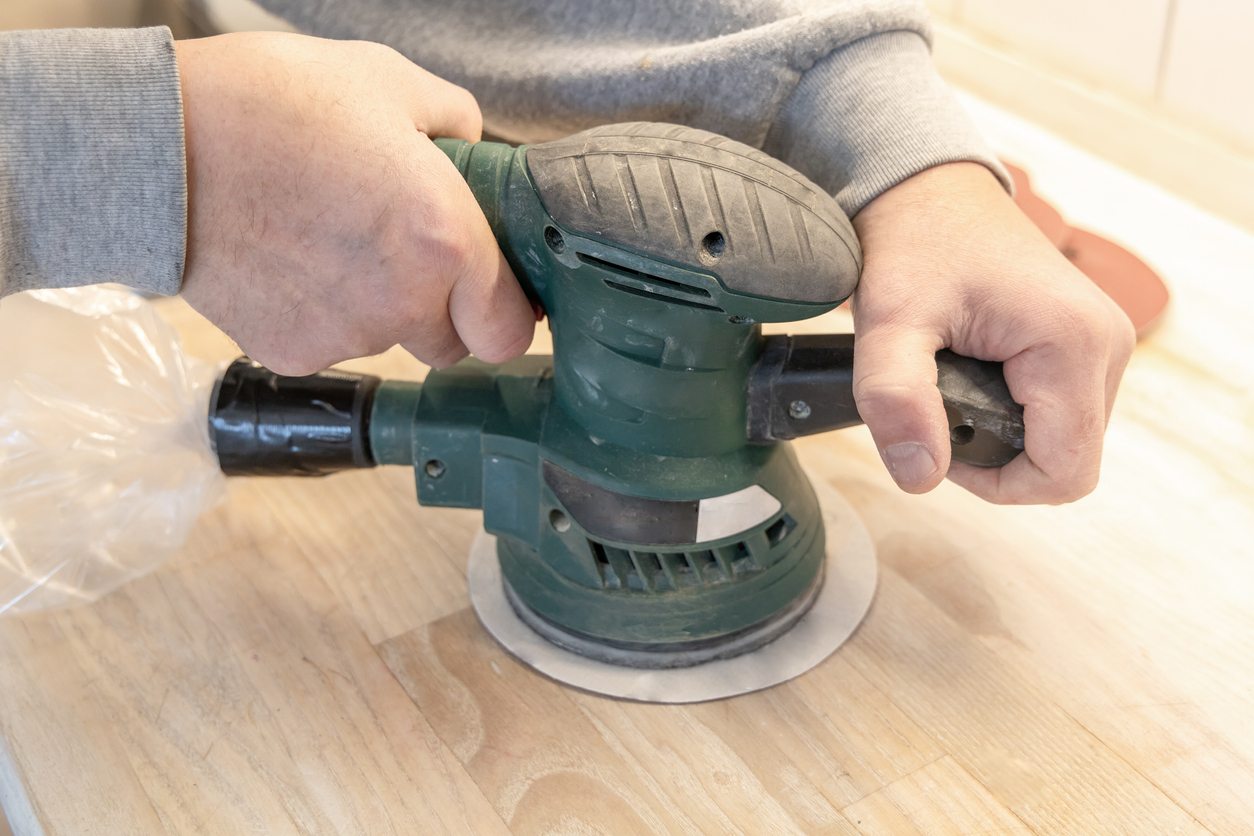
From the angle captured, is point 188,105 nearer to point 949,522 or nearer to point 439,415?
point 439,415

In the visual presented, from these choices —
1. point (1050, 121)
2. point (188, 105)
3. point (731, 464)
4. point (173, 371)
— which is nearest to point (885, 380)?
point (731, 464)

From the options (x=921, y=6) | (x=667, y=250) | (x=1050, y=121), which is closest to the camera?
(x=667, y=250)

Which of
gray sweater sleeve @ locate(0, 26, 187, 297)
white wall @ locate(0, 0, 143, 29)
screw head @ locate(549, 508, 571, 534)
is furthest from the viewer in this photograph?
white wall @ locate(0, 0, 143, 29)

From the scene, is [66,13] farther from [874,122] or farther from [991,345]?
[991,345]

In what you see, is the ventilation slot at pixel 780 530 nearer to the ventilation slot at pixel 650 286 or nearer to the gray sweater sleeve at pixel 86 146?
the ventilation slot at pixel 650 286

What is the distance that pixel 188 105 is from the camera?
56 cm

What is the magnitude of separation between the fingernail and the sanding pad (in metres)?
0.18

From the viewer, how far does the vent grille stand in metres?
0.67

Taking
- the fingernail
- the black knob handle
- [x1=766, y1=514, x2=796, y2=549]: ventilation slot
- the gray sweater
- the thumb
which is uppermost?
the gray sweater

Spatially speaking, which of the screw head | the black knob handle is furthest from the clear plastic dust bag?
the screw head

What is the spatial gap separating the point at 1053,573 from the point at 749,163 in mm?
396

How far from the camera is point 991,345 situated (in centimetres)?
60

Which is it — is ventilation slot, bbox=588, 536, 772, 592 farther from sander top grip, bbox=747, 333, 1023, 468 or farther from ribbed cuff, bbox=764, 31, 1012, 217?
ribbed cuff, bbox=764, 31, 1012, 217

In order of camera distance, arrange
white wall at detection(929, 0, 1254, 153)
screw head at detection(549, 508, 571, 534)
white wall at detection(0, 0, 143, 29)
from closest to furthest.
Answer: screw head at detection(549, 508, 571, 534) → white wall at detection(0, 0, 143, 29) → white wall at detection(929, 0, 1254, 153)
